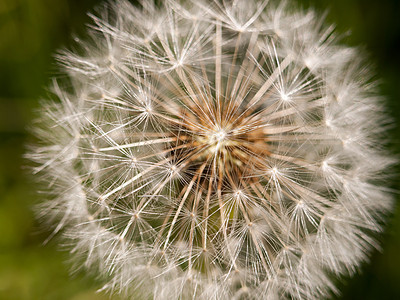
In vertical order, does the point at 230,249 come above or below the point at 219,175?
below

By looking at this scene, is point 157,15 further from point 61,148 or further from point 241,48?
point 61,148

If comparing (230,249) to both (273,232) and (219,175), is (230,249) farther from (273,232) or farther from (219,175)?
(219,175)

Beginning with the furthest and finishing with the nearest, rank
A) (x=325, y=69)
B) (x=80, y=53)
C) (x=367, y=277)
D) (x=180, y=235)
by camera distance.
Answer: (x=367, y=277)
(x=80, y=53)
(x=325, y=69)
(x=180, y=235)

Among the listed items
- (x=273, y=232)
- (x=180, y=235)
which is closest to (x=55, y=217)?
(x=180, y=235)

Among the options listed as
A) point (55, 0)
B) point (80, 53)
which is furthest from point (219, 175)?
point (55, 0)

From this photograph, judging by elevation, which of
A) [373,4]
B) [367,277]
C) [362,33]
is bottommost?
[367,277]

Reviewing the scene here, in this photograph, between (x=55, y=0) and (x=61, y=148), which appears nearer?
(x=61, y=148)

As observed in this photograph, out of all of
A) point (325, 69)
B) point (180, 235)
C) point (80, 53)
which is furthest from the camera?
point (80, 53)
